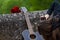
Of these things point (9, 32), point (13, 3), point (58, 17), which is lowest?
point (13, 3)

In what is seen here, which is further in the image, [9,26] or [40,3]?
[40,3]

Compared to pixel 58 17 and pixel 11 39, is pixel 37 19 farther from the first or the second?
pixel 58 17

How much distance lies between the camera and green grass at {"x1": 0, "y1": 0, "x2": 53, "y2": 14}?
13.4 feet

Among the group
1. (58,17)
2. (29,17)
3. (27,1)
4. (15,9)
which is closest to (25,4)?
(27,1)

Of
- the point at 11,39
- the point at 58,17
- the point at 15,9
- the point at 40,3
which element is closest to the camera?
the point at 58,17

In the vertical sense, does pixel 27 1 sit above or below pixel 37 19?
below

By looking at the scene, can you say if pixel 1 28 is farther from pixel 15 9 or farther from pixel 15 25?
pixel 15 9

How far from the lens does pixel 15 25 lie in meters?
2.91

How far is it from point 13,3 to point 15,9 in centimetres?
102

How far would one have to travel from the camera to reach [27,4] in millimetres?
4328

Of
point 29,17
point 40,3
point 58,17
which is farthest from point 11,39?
point 40,3

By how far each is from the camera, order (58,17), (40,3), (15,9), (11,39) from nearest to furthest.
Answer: (58,17), (11,39), (15,9), (40,3)

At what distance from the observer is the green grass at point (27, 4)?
408 centimetres

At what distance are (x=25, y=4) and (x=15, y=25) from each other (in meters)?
1.44
